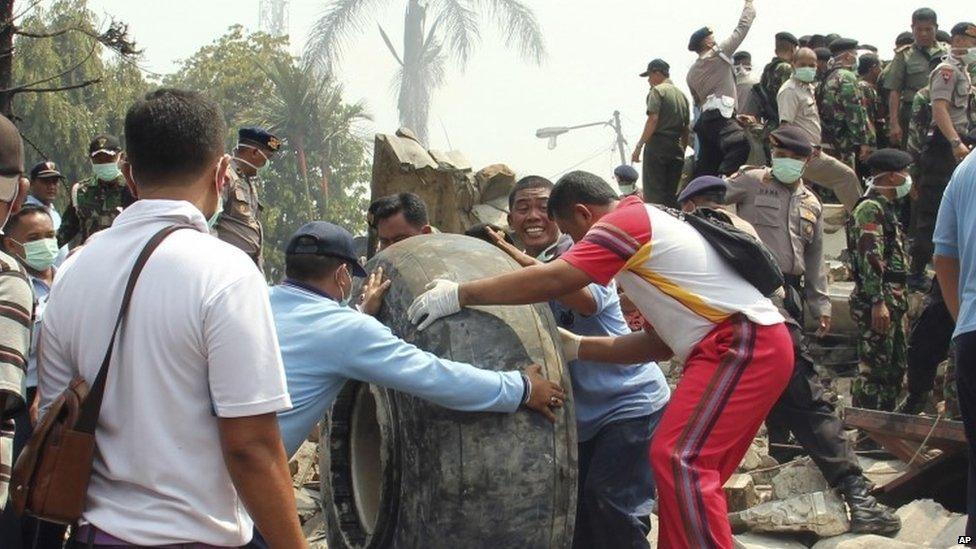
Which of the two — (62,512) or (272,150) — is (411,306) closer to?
(62,512)

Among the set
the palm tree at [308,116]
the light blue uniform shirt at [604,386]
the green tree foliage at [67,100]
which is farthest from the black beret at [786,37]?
the palm tree at [308,116]

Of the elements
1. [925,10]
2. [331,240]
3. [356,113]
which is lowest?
[356,113]

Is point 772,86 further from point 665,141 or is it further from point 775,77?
point 665,141

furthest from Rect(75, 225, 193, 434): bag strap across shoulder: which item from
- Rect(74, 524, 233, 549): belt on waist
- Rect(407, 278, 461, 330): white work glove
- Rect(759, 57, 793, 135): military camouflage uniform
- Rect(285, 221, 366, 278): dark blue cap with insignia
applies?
Rect(759, 57, 793, 135): military camouflage uniform

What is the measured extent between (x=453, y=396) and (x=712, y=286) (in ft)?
4.01

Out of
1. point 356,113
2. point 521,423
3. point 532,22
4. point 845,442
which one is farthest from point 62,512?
point 356,113

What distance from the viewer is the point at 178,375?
8.57 feet

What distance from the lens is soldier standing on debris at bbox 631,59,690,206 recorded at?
41.4 ft

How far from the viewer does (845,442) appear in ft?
23.3

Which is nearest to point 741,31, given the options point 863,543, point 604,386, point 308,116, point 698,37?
point 698,37

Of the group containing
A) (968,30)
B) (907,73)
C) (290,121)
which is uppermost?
(968,30)

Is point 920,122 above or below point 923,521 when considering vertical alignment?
above

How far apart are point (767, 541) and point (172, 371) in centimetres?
509

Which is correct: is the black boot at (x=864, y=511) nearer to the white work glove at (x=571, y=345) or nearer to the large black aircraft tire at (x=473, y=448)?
the white work glove at (x=571, y=345)
